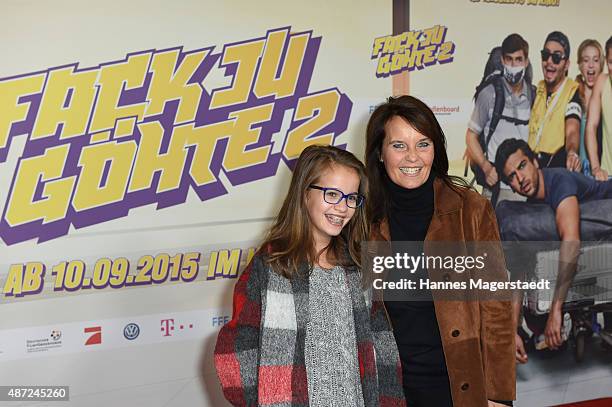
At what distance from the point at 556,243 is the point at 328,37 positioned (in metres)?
1.79

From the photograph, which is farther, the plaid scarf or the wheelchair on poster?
the wheelchair on poster

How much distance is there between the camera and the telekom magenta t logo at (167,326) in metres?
2.80

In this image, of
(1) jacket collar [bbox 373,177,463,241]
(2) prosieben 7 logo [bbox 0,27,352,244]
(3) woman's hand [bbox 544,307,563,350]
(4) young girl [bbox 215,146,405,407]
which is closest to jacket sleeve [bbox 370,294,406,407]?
(4) young girl [bbox 215,146,405,407]

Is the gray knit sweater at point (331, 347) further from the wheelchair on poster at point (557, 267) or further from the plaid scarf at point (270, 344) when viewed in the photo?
the wheelchair on poster at point (557, 267)

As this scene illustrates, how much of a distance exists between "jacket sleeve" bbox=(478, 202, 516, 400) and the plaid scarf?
15.0 inches

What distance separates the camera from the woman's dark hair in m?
1.87

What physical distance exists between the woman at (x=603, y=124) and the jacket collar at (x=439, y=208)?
2.07 m

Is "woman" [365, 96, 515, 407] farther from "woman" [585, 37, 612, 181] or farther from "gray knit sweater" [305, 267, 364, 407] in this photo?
"woman" [585, 37, 612, 181]

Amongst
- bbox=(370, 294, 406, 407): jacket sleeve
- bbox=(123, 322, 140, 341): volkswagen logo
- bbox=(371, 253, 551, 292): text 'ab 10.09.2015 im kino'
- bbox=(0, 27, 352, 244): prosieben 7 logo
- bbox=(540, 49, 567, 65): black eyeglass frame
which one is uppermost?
bbox=(540, 49, 567, 65): black eyeglass frame

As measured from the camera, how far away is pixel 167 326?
2807 mm

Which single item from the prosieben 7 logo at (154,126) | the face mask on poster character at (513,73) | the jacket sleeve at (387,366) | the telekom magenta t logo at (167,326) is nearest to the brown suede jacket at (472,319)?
the jacket sleeve at (387,366)

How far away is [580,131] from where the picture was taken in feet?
11.7

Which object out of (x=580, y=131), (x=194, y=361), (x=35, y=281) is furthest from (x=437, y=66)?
(x=35, y=281)

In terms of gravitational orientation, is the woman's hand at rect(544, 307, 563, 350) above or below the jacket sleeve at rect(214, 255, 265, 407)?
above
